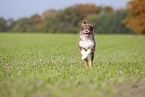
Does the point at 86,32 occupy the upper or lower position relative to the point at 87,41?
upper

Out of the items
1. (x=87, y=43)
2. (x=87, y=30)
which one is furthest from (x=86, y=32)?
(x=87, y=43)

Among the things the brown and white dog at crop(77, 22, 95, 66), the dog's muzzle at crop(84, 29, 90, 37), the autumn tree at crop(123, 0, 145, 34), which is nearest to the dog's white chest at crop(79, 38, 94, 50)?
the brown and white dog at crop(77, 22, 95, 66)

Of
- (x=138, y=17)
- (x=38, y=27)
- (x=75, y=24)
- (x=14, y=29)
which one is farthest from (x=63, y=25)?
(x=138, y=17)

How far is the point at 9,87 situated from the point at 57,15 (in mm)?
67689

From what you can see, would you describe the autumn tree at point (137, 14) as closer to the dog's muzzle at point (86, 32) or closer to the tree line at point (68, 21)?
the tree line at point (68, 21)

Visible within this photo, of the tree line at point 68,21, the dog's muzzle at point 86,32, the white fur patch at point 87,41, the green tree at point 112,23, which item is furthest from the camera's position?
the tree line at point 68,21

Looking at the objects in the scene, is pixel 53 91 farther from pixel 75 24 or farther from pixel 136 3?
pixel 75 24

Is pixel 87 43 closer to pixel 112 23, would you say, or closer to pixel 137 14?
pixel 137 14

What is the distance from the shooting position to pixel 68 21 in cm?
7075

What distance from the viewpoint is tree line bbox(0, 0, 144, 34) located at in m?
59.2

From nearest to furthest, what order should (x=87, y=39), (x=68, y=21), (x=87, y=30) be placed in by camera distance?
(x=87, y=30), (x=87, y=39), (x=68, y=21)

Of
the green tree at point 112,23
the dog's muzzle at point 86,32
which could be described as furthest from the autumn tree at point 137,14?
the dog's muzzle at point 86,32

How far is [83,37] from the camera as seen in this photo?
7035mm

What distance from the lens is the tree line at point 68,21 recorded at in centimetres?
5916
